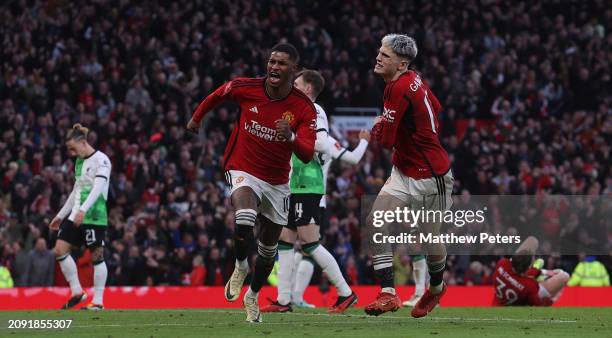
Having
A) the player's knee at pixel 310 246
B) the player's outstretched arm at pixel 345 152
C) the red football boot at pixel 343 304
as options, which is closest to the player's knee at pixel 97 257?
the player's knee at pixel 310 246

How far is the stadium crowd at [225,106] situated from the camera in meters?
23.3

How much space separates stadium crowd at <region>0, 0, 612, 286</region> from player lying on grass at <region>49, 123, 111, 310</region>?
4906 mm

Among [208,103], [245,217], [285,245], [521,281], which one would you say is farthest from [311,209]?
[521,281]

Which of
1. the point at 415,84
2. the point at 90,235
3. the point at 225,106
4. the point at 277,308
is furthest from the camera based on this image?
the point at 225,106

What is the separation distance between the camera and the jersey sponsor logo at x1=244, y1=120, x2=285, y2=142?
11383 mm

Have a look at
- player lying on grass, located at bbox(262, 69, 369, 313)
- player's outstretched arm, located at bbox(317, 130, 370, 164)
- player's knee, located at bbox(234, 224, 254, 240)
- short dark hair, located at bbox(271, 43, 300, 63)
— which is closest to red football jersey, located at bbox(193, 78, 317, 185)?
short dark hair, located at bbox(271, 43, 300, 63)

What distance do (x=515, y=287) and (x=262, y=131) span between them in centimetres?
742

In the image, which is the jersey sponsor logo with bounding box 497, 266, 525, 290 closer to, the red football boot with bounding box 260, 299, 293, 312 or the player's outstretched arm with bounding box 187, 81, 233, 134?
the red football boot with bounding box 260, 299, 293, 312

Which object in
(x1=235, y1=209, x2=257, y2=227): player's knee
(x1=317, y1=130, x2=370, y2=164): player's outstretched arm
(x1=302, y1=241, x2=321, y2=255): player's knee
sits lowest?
(x1=302, y1=241, x2=321, y2=255): player's knee

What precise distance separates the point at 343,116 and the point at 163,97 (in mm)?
4965

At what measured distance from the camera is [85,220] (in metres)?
16.3

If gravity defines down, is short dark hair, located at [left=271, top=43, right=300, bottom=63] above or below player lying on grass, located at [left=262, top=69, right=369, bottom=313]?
above

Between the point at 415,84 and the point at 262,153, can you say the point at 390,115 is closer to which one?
the point at 415,84

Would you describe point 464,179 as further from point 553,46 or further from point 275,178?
point 275,178
